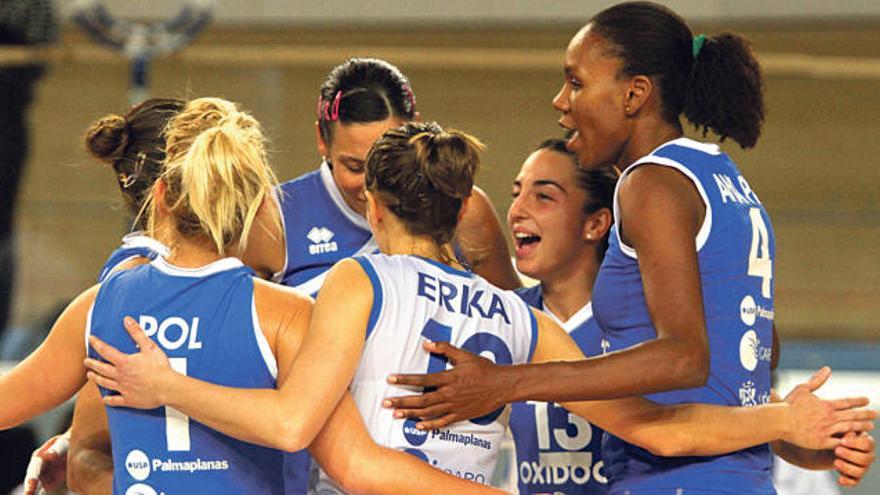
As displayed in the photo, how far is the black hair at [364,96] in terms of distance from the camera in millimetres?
3133

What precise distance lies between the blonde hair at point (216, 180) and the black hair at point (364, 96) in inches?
29.2

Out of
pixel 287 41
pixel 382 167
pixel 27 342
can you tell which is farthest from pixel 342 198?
pixel 287 41

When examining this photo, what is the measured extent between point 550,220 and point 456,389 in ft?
3.28

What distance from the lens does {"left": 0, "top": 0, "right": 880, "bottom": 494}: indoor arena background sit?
8.66 meters

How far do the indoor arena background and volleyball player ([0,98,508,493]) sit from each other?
5308 millimetres

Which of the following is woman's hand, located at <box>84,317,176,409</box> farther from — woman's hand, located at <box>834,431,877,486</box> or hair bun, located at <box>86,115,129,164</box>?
woman's hand, located at <box>834,431,877,486</box>

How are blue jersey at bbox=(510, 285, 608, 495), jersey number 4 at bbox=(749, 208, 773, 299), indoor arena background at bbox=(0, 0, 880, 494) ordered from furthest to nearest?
indoor arena background at bbox=(0, 0, 880, 494) → blue jersey at bbox=(510, 285, 608, 495) → jersey number 4 at bbox=(749, 208, 773, 299)

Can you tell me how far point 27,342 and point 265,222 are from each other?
3.19 metres

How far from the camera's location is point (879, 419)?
15.6 feet

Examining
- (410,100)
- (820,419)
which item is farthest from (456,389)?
(410,100)

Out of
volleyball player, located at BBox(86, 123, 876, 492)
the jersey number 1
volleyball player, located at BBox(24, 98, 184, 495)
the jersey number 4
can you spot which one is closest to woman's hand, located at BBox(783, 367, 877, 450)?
volleyball player, located at BBox(86, 123, 876, 492)

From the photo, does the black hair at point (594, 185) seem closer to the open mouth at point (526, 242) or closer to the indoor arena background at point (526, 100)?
the open mouth at point (526, 242)

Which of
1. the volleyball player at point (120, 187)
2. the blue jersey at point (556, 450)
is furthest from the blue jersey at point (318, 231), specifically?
the blue jersey at point (556, 450)

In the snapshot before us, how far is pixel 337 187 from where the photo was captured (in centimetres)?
322
